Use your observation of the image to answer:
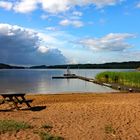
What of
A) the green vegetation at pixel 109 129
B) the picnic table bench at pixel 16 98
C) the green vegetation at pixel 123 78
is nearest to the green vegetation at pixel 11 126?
the green vegetation at pixel 109 129

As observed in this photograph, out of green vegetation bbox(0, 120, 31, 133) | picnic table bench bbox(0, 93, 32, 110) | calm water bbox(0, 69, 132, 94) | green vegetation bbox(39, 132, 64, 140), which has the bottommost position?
calm water bbox(0, 69, 132, 94)

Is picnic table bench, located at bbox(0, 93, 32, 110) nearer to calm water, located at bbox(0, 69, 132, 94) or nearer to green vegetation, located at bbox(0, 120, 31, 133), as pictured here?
green vegetation, located at bbox(0, 120, 31, 133)

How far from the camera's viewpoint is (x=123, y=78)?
4447 centimetres

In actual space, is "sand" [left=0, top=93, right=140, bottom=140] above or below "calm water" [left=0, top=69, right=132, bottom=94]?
above

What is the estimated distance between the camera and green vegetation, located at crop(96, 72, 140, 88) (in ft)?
127

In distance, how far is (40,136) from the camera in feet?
28.7

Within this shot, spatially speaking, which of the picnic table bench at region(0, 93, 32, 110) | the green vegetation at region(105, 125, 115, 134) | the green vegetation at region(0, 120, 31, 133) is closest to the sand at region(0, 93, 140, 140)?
the green vegetation at region(105, 125, 115, 134)

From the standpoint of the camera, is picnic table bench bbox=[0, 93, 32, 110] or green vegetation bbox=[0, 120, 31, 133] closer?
green vegetation bbox=[0, 120, 31, 133]

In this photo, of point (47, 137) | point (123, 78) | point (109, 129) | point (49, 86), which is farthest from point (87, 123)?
point (49, 86)

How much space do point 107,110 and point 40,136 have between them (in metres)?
5.20

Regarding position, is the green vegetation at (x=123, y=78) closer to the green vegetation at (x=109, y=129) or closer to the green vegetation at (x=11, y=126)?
the green vegetation at (x=109, y=129)

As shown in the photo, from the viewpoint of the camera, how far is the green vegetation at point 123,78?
38.8 metres

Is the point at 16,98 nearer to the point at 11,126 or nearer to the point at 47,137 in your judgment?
the point at 11,126

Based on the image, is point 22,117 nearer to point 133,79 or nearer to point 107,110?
point 107,110
